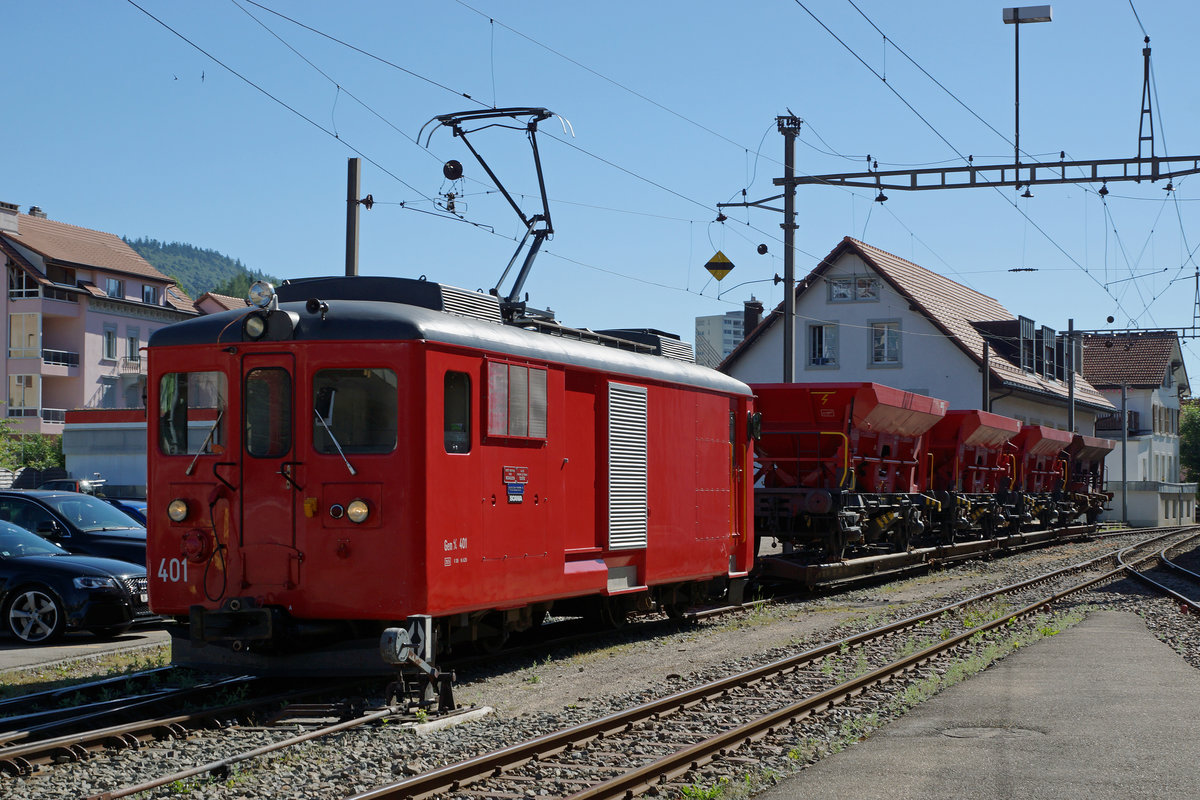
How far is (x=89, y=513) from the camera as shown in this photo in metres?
16.8

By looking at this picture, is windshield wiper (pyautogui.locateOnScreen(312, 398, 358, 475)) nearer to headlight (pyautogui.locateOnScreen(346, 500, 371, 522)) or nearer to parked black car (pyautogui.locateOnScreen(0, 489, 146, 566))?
headlight (pyautogui.locateOnScreen(346, 500, 371, 522))

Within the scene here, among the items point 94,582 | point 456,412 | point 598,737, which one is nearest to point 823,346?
point 94,582

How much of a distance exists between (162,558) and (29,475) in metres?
40.0

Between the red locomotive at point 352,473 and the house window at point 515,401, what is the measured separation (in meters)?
0.02

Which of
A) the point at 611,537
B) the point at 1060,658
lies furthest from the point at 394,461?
the point at 1060,658

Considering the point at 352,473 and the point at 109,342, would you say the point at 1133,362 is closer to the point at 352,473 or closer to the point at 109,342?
the point at 109,342

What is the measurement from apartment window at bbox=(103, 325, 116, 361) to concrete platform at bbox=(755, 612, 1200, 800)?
57288mm

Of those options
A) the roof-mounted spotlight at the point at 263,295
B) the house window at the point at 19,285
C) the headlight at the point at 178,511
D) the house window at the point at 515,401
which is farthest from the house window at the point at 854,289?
A: the headlight at the point at 178,511

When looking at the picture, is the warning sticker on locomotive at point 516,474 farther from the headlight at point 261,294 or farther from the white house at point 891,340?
the white house at point 891,340

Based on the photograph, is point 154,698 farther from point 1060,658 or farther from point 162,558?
point 1060,658

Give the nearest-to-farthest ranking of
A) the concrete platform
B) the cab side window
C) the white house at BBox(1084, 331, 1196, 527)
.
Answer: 1. the concrete platform
2. the cab side window
3. the white house at BBox(1084, 331, 1196, 527)

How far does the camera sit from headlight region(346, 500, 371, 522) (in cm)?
948

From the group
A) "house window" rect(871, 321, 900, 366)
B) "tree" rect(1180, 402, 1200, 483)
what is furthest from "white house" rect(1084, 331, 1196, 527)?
"house window" rect(871, 321, 900, 366)

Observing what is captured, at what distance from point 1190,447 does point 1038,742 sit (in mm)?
91960
